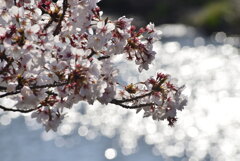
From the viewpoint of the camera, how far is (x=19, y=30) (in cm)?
369

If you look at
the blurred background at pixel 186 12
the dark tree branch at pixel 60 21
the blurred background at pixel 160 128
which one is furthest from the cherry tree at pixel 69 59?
the blurred background at pixel 186 12

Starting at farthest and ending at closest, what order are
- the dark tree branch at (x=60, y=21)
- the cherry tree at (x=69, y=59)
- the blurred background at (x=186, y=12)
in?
the blurred background at (x=186, y=12)
the dark tree branch at (x=60, y=21)
the cherry tree at (x=69, y=59)

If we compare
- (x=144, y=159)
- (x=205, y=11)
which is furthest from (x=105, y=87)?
(x=205, y=11)

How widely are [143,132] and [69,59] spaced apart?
1759 centimetres

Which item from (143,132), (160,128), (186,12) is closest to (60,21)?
(143,132)

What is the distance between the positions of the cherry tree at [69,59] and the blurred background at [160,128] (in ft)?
48.7

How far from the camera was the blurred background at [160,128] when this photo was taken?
63.8 ft

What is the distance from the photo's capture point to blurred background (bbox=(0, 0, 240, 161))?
1944 centimetres

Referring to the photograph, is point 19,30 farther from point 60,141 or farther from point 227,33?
point 227,33

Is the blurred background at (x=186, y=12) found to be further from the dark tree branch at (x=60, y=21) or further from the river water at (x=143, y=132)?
the dark tree branch at (x=60, y=21)

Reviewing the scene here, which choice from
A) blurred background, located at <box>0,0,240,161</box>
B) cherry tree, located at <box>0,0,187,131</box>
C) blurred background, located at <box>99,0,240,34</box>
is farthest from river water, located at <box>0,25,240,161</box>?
cherry tree, located at <box>0,0,187,131</box>

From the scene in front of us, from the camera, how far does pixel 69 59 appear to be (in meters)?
3.81

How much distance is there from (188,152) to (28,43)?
1655 centimetres

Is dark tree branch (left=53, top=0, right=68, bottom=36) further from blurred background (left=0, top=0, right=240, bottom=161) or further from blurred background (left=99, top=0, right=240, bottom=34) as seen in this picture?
blurred background (left=99, top=0, right=240, bottom=34)
